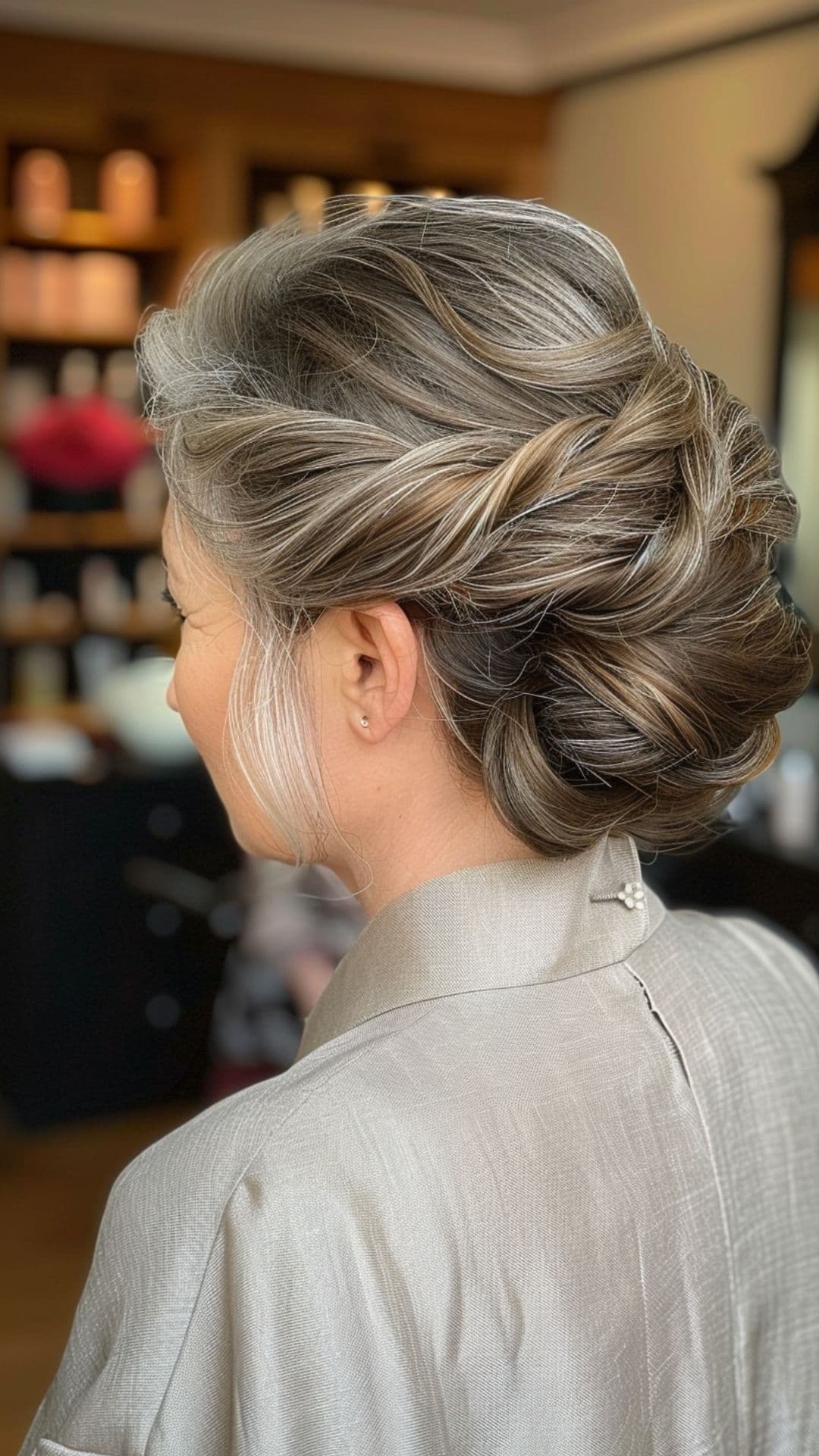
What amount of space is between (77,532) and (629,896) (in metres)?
3.38

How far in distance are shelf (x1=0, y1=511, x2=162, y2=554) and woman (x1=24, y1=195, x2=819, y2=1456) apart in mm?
3207

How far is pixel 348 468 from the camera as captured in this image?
57cm

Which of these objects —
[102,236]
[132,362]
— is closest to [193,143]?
[102,236]

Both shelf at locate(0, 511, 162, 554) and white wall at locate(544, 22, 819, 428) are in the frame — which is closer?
white wall at locate(544, 22, 819, 428)

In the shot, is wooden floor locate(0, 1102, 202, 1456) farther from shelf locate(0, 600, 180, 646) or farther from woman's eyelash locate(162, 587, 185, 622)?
woman's eyelash locate(162, 587, 185, 622)

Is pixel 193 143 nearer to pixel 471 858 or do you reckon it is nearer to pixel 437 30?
pixel 437 30

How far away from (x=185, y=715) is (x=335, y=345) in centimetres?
21

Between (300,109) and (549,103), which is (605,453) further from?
(549,103)

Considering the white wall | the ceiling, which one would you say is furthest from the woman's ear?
the ceiling

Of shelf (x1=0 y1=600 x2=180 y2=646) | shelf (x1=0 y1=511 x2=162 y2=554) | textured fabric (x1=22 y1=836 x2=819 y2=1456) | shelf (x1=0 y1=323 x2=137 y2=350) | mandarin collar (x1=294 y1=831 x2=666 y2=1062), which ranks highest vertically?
shelf (x1=0 y1=323 x2=137 y2=350)

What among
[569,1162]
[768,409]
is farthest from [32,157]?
[569,1162]

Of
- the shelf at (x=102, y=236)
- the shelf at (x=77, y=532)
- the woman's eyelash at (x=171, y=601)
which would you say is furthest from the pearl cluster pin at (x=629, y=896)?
the shelf at (x=102, y=236)

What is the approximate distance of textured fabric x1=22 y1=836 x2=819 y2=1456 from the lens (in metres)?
0.53

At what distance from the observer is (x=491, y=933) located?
0.62 metres
